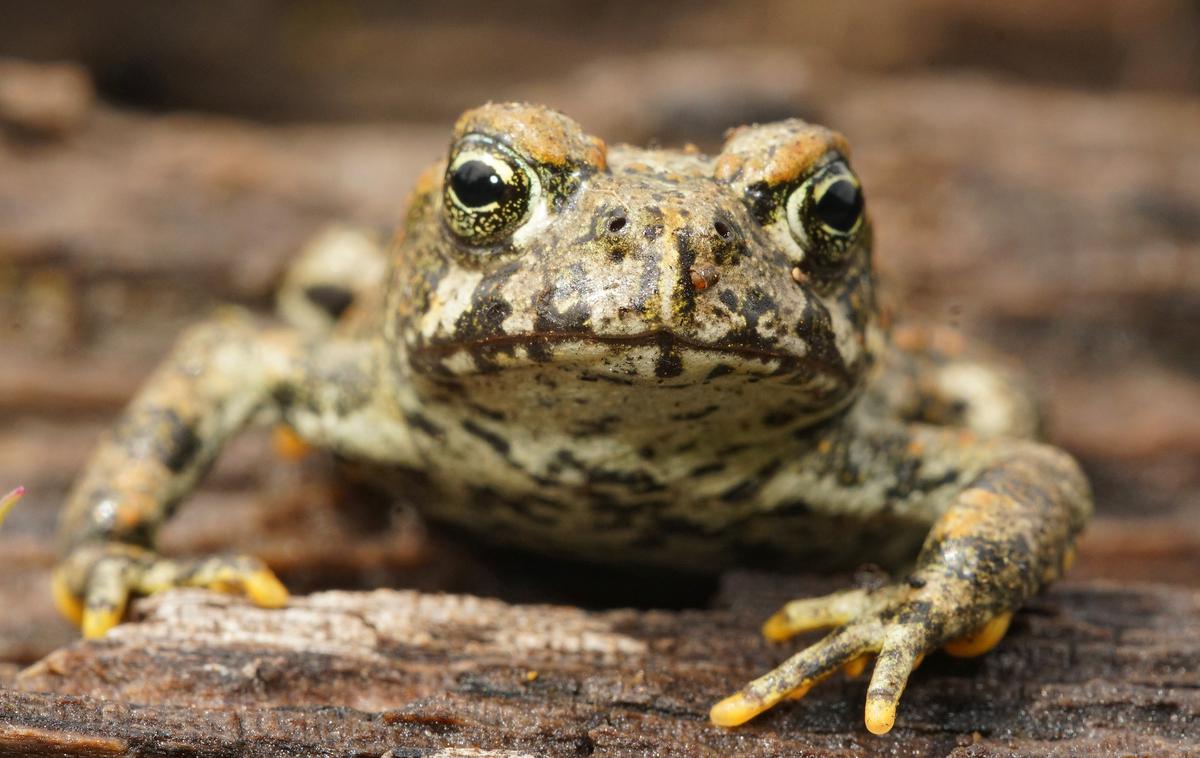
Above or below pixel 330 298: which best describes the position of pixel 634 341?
below

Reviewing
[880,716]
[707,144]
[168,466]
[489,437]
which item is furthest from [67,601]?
[707,144]

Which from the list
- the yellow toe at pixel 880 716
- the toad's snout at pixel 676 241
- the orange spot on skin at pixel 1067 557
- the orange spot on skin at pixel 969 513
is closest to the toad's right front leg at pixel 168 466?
the toad's snout at pixel 676 241

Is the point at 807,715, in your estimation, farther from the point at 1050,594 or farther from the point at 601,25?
the point at 601,25

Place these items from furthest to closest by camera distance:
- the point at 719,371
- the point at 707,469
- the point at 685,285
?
the point at 707,469 < the point at 719,371 < the point at 685,285

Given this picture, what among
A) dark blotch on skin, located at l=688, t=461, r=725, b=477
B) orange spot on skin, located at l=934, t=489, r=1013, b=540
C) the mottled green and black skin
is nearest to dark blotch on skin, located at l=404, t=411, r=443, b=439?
the mottled green and black skin

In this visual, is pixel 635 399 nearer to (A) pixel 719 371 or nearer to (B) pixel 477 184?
(A) pixel 719 371

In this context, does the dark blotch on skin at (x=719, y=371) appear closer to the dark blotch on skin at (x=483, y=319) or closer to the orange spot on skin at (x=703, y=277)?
the orange spot on skin at (x=703, y=277)

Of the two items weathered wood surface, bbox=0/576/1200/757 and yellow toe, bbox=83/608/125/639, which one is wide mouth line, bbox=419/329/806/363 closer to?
weathered wood surface, bbox=0/576/1200/757

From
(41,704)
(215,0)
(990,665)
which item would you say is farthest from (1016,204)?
(215,0)
